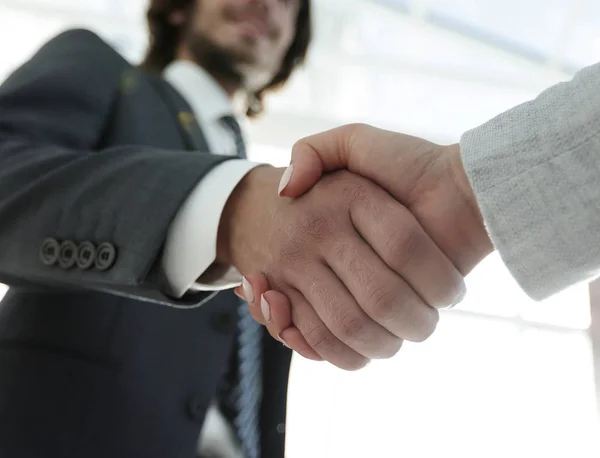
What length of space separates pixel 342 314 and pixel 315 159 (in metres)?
0.11

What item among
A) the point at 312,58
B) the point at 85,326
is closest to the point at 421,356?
the point at 312,58

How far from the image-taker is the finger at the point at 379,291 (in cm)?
29

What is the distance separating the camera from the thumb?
0.32m

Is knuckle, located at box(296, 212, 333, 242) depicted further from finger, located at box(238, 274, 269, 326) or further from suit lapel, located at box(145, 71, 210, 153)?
suit lapel, located at box(145, 71, 210, 153)

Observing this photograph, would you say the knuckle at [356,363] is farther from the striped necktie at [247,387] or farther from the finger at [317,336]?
the striped necktie at [247,387]

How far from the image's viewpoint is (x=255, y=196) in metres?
0.35

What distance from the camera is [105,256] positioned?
1.07ft

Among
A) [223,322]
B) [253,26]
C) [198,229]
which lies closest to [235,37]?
[253,26]

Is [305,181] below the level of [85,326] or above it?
above

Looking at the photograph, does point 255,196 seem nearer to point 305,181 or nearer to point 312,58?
point 305,181

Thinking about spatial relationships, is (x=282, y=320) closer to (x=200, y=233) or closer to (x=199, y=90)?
(x=200, y=233)

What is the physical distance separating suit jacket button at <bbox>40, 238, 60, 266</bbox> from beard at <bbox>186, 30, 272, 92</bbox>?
0.74 m

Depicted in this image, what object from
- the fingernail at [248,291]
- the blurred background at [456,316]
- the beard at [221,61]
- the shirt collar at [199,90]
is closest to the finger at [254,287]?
the fingernail at [248,291]

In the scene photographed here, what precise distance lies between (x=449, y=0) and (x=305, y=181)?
144 cm
